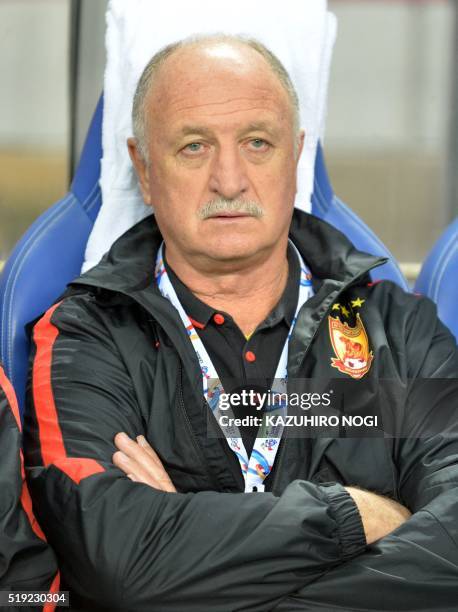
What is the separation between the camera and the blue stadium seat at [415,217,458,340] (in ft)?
8.16

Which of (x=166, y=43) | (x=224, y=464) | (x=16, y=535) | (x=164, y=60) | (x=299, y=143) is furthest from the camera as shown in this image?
(x=166, y=43)

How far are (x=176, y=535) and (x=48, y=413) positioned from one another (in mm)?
361

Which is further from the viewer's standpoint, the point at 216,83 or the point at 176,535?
the point at 216,83

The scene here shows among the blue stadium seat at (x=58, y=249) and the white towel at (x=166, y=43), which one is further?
the white towel at (x=166, y=43)

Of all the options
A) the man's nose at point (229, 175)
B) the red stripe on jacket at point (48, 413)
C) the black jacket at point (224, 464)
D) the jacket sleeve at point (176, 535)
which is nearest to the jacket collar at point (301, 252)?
the black jacket at point (224, 464)

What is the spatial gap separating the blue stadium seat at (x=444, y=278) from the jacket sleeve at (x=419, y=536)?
14.2 inches

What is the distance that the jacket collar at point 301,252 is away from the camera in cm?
219

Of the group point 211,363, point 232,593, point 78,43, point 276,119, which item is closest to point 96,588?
point 232,593

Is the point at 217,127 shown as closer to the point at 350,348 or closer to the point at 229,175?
the point at 229,175

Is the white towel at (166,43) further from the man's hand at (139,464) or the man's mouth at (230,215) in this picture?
the man's hand at (139,464)

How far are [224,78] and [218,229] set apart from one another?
0.96ft

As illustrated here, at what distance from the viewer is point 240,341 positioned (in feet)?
7.20

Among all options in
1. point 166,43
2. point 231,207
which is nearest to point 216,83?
point 231,207

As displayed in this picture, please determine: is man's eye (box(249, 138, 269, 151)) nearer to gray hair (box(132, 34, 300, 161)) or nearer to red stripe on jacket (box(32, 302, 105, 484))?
gray hair (box(132, 34, 300, 161))
